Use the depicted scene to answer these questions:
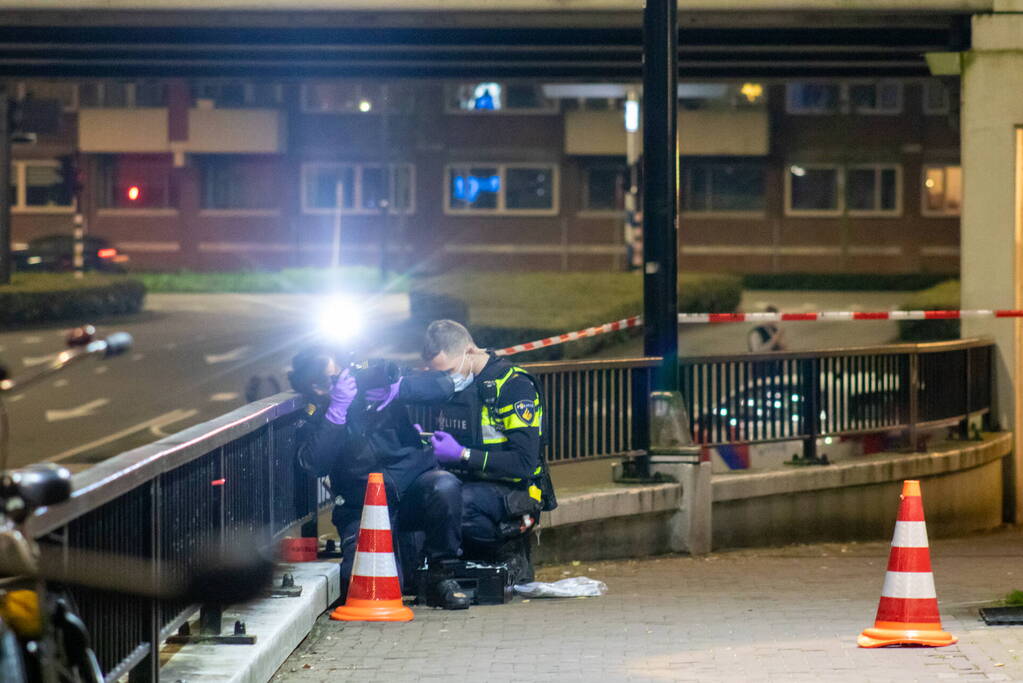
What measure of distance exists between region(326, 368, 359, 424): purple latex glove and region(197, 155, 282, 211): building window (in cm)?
4591

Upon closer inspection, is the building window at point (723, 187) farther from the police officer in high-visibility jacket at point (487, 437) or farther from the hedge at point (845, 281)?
the police officer in high-visibility jacket at point (487, 437)

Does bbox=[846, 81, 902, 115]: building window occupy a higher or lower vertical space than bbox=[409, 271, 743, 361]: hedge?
higher

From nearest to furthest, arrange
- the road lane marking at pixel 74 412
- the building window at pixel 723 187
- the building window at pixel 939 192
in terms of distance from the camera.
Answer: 1. the road lane marking at pixel 74 412
2. the building window at pixel 939 192
3. the building window at pixel 723 187

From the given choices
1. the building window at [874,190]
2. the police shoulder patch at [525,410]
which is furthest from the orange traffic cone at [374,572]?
the building window at [874,190]

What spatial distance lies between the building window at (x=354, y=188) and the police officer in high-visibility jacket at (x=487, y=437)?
144 feet

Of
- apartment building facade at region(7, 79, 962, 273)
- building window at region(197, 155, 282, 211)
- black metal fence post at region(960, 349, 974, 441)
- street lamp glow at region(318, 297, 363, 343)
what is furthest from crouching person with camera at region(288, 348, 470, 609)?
building window at region(197, 155, 282, 211)

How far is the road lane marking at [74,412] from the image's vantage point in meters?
20.7

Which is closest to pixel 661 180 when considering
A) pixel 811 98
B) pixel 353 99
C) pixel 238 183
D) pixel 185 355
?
pixel 185 355

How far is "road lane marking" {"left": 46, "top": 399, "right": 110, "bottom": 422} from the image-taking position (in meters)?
20.7

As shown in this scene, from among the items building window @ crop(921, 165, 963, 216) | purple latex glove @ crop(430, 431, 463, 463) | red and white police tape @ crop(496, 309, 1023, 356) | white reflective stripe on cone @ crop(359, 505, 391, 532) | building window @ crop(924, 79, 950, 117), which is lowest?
Result: white reflective stripe on cone @ crop(359, 505, 391, 532)

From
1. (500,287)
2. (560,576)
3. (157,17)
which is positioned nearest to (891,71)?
(157,17)

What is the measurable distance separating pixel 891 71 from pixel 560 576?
11.1 meters

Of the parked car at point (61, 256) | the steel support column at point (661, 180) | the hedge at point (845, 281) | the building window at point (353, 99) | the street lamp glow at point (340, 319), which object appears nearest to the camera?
the steel support column at point (661, 180)

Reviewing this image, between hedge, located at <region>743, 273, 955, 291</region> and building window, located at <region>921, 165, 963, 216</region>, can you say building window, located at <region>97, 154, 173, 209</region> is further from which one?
building window, located at <region>921, 165, 963, 216</region>
